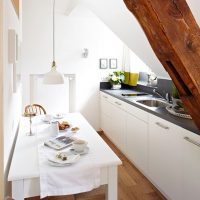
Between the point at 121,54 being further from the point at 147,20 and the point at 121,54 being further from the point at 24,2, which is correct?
the point at 147,20

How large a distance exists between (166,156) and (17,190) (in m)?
1.55

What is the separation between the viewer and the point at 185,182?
213 cm

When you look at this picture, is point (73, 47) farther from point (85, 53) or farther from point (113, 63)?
point (113, 63)

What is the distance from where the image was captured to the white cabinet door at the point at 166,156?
2.24 metres

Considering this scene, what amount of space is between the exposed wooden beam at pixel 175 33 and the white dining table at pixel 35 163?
0.98 meters

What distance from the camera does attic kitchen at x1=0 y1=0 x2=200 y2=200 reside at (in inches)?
57.7

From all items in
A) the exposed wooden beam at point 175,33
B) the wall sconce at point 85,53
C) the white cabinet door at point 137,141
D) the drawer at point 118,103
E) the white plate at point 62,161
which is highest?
the wall sconce at point 85,53

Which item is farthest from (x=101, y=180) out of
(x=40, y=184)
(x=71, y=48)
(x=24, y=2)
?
(x=24, y=2)

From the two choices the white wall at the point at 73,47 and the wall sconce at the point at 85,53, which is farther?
the wall sconce at the point at 85,53

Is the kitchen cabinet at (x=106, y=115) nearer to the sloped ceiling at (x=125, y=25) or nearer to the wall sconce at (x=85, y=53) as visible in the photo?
the wall sconce at (x=85, y=53)

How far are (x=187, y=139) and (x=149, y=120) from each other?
2.56 feet

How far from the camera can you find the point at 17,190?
1.51 m

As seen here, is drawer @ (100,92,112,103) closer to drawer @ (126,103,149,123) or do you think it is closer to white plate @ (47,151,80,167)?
drawer @ (126,103,149,123)

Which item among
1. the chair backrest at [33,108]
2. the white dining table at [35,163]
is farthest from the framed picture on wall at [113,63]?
the white dining table at [35,163]
